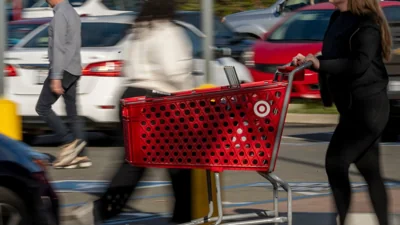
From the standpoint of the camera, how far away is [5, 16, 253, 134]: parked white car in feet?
34.4

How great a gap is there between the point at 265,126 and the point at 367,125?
0.65m

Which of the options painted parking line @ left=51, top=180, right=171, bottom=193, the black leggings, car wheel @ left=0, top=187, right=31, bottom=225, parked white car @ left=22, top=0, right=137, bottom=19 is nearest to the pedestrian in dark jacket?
the black leggings

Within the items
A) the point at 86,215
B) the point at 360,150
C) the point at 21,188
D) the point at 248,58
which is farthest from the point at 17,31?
the point at 360,150

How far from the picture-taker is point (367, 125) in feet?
18.4

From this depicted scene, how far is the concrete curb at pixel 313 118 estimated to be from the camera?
1397cm

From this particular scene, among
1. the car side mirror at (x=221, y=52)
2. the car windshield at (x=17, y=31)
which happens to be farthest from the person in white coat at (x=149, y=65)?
the car windshield at (x=17, y=31)

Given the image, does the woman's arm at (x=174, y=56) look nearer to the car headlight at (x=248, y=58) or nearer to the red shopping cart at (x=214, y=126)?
the red shopping cart at (x=214, y=126)

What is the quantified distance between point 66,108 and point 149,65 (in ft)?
12.0

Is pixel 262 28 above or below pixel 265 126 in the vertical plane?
below

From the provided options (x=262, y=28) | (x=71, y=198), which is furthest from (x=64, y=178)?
(x=262, y=28)

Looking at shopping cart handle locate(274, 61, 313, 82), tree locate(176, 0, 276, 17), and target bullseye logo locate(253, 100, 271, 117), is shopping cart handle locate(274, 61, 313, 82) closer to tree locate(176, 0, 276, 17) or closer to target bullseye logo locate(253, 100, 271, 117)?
target bullseye logo locate(253, 100, 271, 117)

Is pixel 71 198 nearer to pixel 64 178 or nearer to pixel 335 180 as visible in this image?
pixel 64 178

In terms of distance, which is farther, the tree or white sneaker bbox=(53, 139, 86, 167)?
the tree

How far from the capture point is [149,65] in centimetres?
612
